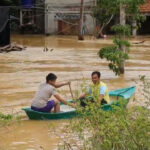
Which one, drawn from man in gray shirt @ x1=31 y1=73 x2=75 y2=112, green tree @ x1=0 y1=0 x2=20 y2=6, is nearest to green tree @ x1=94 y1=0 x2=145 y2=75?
man in gray shirt @ x1=31 y1=73 x2=75 y2=112

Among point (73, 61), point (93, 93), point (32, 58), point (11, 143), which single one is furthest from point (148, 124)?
point (32, 58)

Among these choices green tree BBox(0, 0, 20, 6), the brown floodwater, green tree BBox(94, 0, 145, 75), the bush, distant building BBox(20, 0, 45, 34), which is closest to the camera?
the bush

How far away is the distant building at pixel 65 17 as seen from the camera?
37219 mm

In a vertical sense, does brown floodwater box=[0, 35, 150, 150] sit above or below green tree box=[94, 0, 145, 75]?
below

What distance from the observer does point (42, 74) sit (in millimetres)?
16797

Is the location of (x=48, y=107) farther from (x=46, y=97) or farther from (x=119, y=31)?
(x=119, y=31)

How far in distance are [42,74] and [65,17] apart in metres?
21.2

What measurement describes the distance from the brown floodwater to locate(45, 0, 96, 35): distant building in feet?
26.0

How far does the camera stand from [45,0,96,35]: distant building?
122ft

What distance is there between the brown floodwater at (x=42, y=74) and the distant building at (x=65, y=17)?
791cm

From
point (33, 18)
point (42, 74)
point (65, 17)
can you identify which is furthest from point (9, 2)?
point (42, 74)

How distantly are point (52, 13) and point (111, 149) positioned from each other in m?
32.7

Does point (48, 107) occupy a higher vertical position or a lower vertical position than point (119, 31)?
lower

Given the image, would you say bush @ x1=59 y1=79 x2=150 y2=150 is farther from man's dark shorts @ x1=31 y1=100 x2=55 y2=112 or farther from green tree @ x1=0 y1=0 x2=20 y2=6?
green tree @ x1=0 y1=0 x2=20 y2=6
